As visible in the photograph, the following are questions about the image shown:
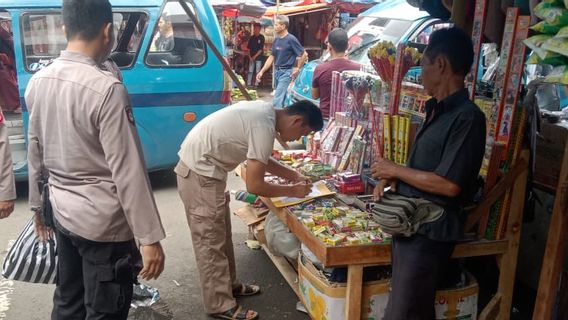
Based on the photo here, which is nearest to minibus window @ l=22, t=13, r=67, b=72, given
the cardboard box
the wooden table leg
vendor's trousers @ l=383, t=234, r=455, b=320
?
the cardboard box

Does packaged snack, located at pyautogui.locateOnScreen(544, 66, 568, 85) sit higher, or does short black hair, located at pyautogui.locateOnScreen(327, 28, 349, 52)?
packaged snack, located at pyautogui.locateOnScreen(544, 66, 568, 85)

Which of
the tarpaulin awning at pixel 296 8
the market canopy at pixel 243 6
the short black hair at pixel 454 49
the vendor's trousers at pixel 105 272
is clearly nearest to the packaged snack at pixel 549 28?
the short black hair at pixel 454 49

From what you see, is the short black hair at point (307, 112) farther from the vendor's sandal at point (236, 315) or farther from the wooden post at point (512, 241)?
the vendor's sandal at point (236, 315)

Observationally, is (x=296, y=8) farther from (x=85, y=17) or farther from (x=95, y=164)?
(x=95, y=164)

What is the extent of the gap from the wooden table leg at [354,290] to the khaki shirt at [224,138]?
2.80 feet

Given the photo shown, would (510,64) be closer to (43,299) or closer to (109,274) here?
(109,274)

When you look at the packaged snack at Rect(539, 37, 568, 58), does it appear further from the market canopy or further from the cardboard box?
the market canopy

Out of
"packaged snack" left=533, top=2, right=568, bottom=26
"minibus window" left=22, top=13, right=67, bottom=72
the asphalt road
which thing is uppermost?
"packaged snack" left=533, top=2, right=568, bottom=26

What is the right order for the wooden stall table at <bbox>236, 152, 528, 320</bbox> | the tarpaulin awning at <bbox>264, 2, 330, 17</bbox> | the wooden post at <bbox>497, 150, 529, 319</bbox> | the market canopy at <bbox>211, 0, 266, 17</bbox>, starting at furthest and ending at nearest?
the tarpaulin awning at <bbox>264, 2, 330, 17</bbox> < the market canopy at <bbox>211, 0, 266, 17</bbox> < the wooden post at <bbox>497, 150, 529, 319</bbox> < the wooden stall table at <bbox>236, 152, 528, 320</bbox>

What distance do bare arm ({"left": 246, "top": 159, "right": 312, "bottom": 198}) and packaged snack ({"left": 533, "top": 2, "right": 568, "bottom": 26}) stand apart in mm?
1573

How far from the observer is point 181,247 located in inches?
176

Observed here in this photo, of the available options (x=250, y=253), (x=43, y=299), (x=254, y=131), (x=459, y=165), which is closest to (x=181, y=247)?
(x=250, y=253)

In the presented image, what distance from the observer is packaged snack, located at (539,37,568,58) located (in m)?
1.80

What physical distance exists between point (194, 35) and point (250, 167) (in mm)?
3237
